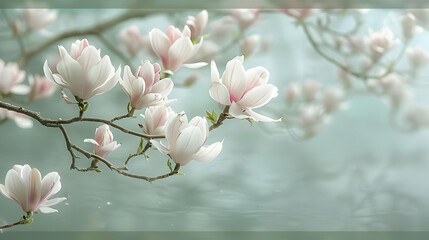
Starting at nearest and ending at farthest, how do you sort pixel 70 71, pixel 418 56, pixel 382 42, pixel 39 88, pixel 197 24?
pixel 70 71
pixel 197 24
pixel 39 88
pixel 382 42
pixel 418 56

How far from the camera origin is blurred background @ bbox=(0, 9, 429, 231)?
3.93 feet

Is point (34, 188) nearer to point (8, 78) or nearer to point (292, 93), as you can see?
point (8, 78)

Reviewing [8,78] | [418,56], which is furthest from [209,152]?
[418,56]

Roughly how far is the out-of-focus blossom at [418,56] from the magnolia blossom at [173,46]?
960 mm

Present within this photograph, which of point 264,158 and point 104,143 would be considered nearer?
point 104,143

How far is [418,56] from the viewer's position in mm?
1199

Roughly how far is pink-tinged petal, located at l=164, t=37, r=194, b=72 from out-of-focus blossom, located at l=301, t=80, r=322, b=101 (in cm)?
87

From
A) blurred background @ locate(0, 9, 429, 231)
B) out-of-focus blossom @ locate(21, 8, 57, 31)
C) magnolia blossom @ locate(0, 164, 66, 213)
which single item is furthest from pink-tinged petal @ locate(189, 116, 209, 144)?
blurred background @ locate(0, 9, 429, 231)

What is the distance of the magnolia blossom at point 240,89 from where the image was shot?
1.08ft

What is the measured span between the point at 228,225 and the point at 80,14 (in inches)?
26.0


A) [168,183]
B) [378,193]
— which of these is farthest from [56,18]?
[378,193]

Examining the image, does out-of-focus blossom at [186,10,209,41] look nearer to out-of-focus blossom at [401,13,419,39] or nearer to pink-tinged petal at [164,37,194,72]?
pink-tinged petal at [164,37,194,72]

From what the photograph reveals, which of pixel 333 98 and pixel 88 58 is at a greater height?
pixel 333 98

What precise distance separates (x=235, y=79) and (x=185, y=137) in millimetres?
53
